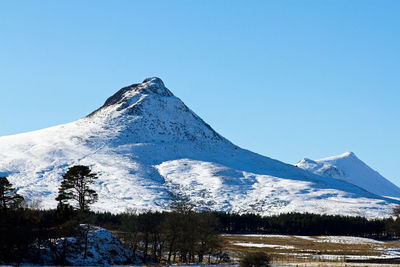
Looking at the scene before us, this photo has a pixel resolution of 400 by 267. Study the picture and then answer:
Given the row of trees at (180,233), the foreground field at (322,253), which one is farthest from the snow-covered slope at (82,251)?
the foreground field at (322,253)

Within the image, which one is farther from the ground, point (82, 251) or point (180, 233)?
point (180, 233)

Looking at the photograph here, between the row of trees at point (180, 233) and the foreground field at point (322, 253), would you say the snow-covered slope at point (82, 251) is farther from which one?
the foreground field at point (322, 253)

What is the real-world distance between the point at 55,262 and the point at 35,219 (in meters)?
8.83

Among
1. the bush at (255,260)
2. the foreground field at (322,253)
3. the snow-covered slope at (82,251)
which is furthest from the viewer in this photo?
the foreground field at (322,253)

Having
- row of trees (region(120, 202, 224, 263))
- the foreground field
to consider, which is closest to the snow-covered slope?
row of trees (region(120, 202, 224, 263))

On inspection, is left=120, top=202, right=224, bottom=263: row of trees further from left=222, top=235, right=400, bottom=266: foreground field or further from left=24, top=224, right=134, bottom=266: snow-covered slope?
left=222, top=235, right=400, bottom=266: foreground field

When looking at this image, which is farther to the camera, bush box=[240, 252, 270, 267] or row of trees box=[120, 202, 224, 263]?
row of trees box=[120, 202, 224, 263]

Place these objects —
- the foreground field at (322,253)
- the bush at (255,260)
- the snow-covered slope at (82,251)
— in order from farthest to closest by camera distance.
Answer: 1. the foreground field at (322,253)
2. the snow-covered slope at (82,251)
3. the bush at (255,260)

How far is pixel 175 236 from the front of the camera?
91500 millimetres

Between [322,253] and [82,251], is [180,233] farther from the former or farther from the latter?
[322,253]

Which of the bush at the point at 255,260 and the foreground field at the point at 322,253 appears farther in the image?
the foreground field at the point at 322,253

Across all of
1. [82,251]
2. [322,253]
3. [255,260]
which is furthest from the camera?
[322,253]

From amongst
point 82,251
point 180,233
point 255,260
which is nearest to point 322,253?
point 180,233

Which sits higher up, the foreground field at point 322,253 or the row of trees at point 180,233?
the row of trees at point 180,233
